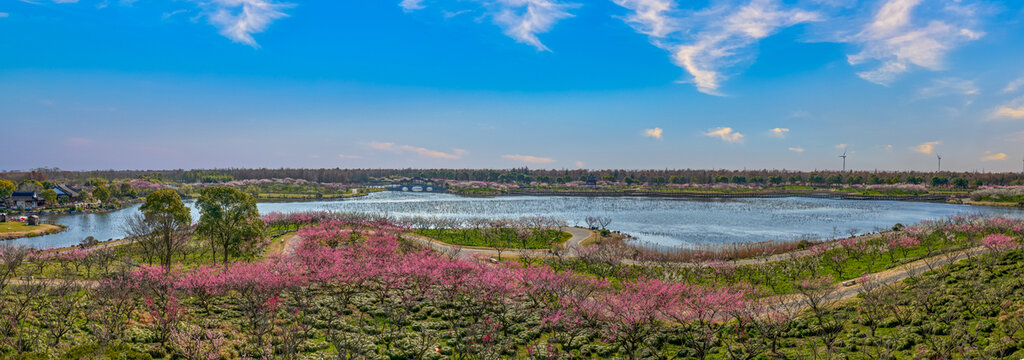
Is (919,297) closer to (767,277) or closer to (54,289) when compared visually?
(767,277)

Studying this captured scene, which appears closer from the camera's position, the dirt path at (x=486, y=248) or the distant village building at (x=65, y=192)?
the dirt path at (x=486, y=248)

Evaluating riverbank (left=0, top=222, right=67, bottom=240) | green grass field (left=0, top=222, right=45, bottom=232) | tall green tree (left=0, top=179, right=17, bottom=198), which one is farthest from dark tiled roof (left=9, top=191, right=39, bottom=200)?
green grass field (left=0, top=222, right=45, bottom=232)

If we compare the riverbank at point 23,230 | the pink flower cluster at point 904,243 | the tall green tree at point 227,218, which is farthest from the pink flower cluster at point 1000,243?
the riverbank at point 23,230

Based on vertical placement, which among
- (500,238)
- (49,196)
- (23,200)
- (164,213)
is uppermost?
(164,213)

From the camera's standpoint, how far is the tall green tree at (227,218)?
30547mm

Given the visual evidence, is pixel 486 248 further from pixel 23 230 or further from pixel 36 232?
pixel 23 230

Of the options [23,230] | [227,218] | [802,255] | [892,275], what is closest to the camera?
[892,275]

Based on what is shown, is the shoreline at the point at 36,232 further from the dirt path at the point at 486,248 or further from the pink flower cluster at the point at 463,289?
the pink flower cluster at the point at 463,289

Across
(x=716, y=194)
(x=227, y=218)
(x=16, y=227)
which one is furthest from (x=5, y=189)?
(x=716, y=194)

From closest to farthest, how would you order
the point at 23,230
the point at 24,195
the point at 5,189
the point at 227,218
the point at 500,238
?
the point at 227,218, the point at 500,238, the point at 23,230, the point at 5,189, the point at 24,195

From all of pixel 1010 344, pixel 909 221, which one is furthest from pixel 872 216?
pixel 1010 344

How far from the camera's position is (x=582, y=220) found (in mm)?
73812

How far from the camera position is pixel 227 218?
30.9 metres

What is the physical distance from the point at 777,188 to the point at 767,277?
155m
